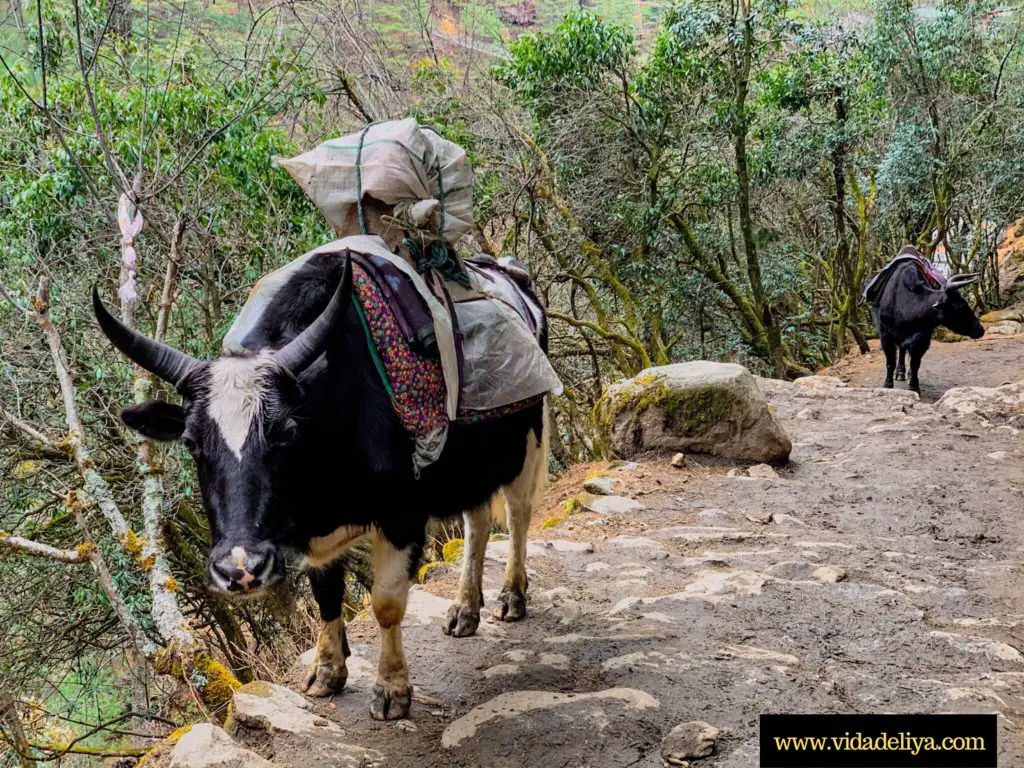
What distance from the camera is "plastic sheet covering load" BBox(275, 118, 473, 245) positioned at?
3.39 m

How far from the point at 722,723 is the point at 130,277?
364cm

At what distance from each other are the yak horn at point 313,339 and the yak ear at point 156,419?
15.5 inches

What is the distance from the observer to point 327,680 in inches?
130

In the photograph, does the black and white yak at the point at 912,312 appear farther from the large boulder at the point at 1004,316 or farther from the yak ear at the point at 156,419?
the yak ear at the point at 156,419

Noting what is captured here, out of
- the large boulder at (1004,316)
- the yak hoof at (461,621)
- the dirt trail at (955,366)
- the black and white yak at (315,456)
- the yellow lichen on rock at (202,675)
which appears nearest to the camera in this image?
the black and white yak at (315,456)

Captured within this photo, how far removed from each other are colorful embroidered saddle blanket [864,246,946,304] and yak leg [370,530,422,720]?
30.9 ft

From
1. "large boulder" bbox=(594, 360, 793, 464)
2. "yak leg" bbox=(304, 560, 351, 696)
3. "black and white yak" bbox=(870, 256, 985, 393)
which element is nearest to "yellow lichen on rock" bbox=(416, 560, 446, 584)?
"yak leg" bbox=(304, 560, 351, 696)

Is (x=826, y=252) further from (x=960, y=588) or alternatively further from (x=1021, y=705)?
(x=1021, y=705)

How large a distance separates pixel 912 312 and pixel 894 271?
0.79 m

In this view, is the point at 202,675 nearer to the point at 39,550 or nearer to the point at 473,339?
the point at 39,550

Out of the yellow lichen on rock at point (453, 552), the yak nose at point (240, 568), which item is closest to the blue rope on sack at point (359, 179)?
the yak nose at point (240, 568)

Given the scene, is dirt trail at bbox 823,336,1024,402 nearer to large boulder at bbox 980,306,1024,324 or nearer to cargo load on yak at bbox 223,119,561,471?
large boulder at bbox 980,306,1024,324

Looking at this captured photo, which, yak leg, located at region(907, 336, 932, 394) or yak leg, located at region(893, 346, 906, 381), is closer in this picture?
yak leg, located at region(907, 336, 932, 394)

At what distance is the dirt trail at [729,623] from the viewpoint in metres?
2.95
